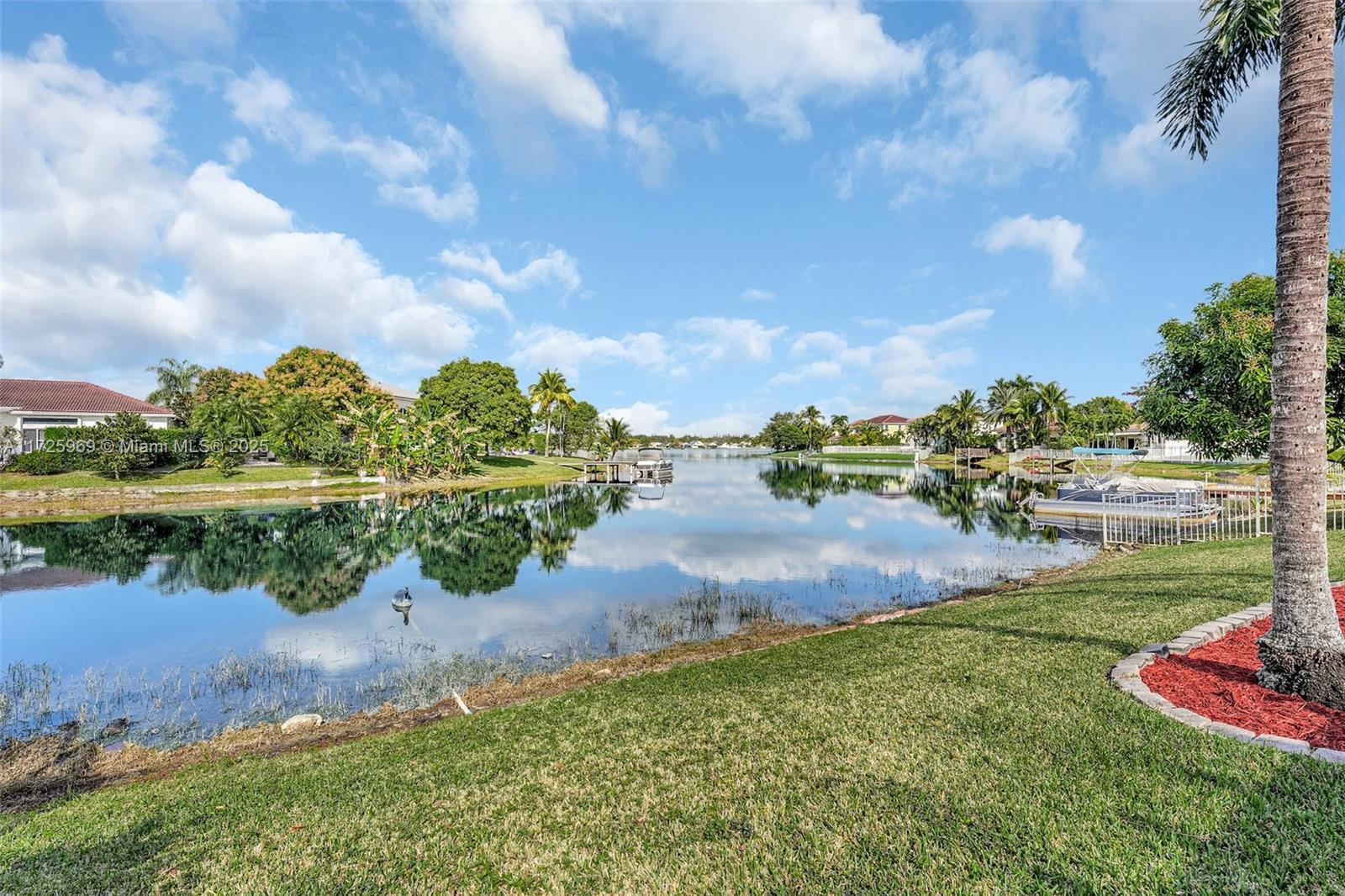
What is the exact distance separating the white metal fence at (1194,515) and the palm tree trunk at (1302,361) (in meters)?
14.0

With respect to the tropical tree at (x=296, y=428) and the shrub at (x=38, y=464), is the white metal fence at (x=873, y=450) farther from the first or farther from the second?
the shrub at (x=38, y=464)

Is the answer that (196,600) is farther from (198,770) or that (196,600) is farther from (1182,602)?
(1182,602)

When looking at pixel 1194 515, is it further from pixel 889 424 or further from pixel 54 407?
pixel 889 424

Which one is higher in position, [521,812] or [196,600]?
[521,812]

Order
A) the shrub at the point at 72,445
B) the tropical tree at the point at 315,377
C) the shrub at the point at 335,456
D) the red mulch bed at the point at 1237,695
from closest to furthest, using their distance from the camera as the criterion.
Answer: the red mulch bed at the point at 1237,695, the shrub at the point at 72,445, the shrub at the point at 335,456, the tropical tree at the point at 315,377

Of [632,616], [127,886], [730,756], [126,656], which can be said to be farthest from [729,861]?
[126,656]

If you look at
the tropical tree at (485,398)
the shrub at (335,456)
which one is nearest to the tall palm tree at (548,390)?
the tropical tree at (485,398)

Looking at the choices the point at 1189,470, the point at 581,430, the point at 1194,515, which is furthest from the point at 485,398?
the point at 1189,470

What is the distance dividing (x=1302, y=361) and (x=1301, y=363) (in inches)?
0.6

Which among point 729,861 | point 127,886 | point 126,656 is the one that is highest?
point 729,861

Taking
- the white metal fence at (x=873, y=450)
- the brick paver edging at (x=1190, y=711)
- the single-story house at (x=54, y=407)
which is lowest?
the brick paver edging at (x=1190, y=711)

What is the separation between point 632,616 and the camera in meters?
12.8

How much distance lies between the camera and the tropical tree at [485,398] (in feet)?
196

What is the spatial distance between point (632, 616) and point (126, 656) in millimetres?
9497
